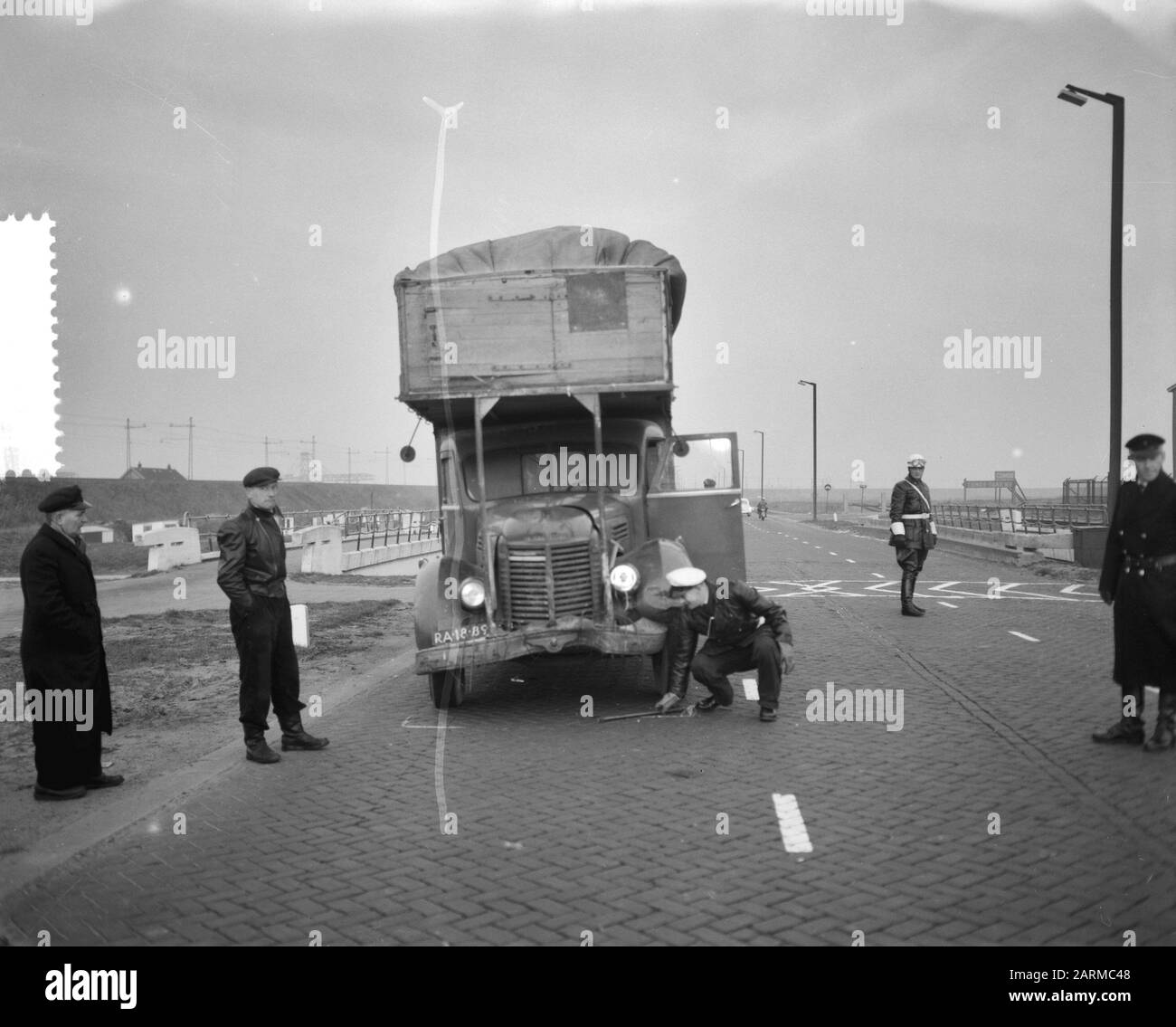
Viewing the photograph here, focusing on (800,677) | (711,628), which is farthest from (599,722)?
(800,677)

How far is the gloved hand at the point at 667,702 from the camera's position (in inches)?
340

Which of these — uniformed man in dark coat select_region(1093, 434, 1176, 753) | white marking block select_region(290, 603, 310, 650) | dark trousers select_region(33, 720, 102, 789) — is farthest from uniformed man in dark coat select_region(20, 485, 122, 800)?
uniformed man in dark coat select_region(1093, 434, 1176, 753)

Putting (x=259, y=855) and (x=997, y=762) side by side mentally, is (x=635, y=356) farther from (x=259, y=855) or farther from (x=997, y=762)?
(x=259, y=855)

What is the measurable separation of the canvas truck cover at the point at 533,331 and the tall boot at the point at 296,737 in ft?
9.41

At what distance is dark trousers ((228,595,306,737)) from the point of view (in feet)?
24.2

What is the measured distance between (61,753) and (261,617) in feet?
5.03

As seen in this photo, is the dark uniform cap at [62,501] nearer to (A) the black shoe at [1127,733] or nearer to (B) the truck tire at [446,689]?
(B) the truck tire at [446,689]

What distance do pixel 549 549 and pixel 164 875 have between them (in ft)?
14.3

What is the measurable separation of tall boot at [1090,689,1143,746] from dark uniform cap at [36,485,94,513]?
680 centimetres

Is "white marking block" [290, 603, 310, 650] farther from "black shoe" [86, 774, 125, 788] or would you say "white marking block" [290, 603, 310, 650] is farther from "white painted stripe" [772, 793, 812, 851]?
"white painted stripe" [772, 793, 812, 851]

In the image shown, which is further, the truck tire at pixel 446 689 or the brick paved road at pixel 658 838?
the truck tire at pixel 446 689

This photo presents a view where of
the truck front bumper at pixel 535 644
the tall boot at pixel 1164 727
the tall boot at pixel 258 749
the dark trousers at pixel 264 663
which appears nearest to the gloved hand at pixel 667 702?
the truck front bumper at pixel 535 644

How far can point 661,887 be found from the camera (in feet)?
15.4

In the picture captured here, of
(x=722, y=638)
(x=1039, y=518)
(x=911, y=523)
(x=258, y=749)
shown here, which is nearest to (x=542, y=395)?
(x=722, y=638)
